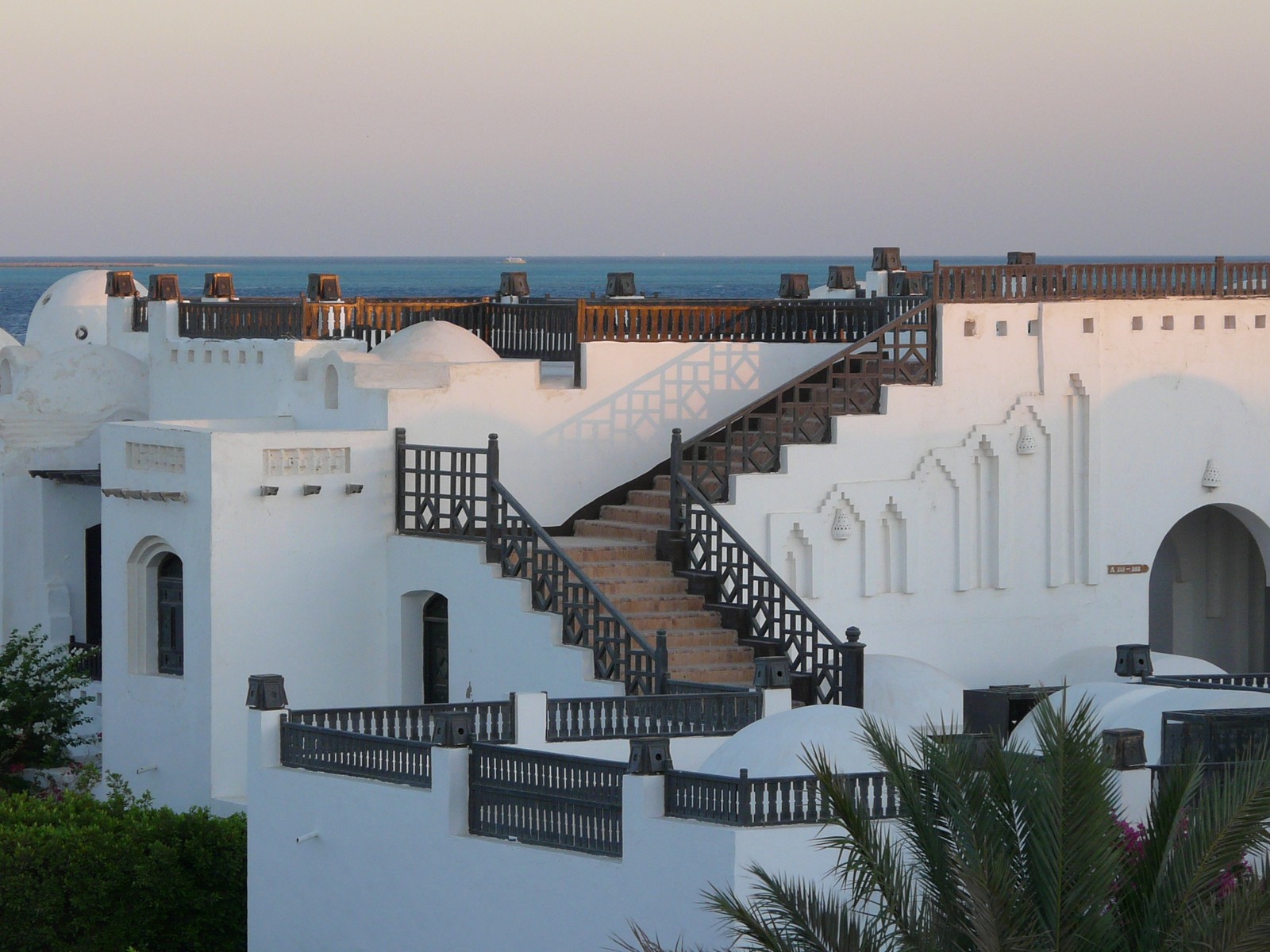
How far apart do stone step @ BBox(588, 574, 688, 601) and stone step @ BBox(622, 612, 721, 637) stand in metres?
0.36

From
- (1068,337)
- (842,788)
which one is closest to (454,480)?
(1068,337)

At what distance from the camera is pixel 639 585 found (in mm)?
24531

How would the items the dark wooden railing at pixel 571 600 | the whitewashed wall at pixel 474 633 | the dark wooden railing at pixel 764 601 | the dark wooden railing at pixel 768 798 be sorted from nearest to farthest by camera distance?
the dark wooden railing at pixel 768 798
the dark wooden railing at pixel 571 600
the dark wooden railing at pixel 764 601
the whitewashed wall at pixel 474 633

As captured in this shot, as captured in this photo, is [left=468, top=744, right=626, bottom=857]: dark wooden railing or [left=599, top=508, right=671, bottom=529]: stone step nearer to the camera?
[left=468, top=744, right=626, bottom=857]: dark wooden railing

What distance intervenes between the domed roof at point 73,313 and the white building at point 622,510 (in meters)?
6.46

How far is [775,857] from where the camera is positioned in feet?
51.6

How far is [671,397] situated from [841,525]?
2484 millimetres

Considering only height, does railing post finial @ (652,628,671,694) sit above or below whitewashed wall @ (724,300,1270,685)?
below

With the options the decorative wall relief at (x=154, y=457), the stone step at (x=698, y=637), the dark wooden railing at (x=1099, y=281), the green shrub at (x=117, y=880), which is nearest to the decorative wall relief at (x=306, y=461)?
the decorative wall relief at (x=154, y=457)

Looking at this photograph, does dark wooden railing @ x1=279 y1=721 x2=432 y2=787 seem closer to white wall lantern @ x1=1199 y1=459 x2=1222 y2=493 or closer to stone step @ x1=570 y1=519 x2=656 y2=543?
stone step @ x1=570 y1=519 x2=656 y2=543

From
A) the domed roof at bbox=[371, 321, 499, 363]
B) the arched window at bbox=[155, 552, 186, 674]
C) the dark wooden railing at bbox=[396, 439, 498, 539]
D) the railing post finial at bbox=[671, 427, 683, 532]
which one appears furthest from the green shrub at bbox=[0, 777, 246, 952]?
the domed roof at bbox=[371, 321, 499, 363]

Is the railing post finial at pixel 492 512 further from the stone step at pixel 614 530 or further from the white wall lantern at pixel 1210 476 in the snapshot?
the white wall lantern at pixel 1210 476

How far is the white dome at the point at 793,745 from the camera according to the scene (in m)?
16.7

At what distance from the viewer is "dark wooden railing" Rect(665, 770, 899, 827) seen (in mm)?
15703
